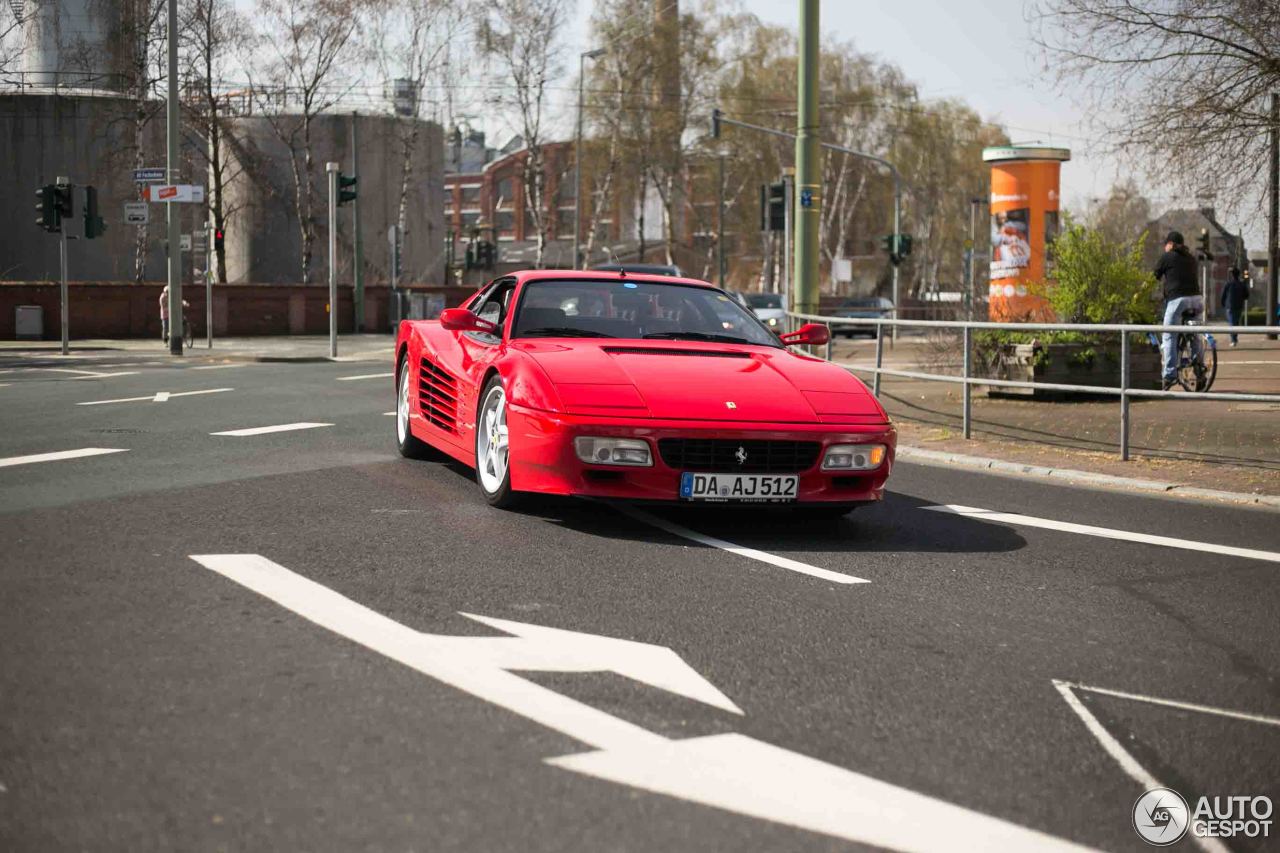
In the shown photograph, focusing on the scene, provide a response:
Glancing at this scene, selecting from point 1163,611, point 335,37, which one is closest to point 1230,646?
point 1163,611

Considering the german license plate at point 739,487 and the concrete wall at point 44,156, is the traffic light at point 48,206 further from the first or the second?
the german license plate at point 739,487

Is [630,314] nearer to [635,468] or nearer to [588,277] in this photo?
[588,277]

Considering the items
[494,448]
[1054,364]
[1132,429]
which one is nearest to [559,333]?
[494,448]

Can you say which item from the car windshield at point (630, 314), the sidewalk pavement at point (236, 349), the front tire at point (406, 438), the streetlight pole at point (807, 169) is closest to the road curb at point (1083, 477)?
the car windshield at point (630, 314)

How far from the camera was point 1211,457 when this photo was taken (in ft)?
37.2

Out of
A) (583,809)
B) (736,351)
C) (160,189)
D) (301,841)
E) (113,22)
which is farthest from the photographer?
(113,22)

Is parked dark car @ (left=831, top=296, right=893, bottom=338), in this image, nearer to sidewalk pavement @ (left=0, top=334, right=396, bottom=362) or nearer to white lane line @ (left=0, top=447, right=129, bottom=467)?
sidewalk pavement @ (left=0, top=334, right=396, bottom=362)

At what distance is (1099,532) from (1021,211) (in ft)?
58.5

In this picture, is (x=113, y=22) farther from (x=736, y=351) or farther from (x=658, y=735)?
(x=658, y=735)

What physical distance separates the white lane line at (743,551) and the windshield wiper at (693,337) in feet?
3.43

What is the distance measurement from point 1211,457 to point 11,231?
50223 millimetres

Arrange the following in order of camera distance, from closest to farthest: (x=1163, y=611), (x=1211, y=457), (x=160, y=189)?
(x=1163, y=611), (x=1211, y=457), (x=160, y=189)

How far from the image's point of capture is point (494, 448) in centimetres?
843

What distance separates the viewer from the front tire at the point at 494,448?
323 inches
